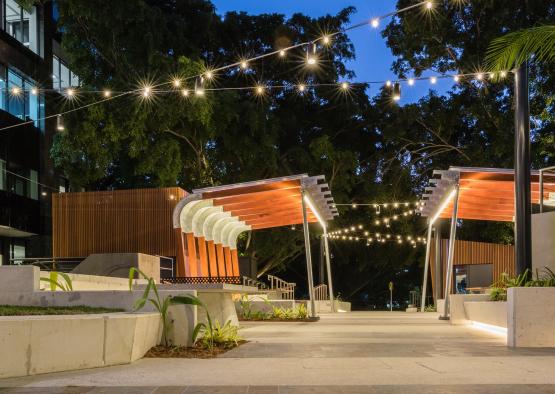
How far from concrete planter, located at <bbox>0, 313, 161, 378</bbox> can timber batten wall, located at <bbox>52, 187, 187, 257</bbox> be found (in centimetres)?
2163

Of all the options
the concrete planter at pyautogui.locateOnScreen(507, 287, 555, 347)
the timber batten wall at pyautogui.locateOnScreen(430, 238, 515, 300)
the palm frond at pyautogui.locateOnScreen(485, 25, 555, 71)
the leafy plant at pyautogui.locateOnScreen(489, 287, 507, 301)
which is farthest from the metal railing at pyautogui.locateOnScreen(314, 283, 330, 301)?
the palm frond at pyautogui.locateOnScreen(485, 25, 555, 71)

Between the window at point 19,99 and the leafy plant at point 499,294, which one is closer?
the leafy plant at point 499,294

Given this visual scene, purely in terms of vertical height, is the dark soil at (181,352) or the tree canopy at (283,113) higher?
the tree canopy at (283,113)

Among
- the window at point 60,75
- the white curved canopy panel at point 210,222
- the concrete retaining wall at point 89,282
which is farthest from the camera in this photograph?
the window at point 60,75

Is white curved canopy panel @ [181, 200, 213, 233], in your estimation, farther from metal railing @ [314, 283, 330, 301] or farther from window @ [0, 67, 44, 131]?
metal railing @ [314, 283, 330, 301]

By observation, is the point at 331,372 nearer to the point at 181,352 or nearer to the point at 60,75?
the point at 181,352

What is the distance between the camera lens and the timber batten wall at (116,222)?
30.1m

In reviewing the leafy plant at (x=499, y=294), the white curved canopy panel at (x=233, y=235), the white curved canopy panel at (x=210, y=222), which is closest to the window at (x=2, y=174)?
the white curved canopy panel at (x=233, y=235)

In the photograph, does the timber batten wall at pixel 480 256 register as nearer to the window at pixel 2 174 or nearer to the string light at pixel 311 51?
the window at pixel 2 174

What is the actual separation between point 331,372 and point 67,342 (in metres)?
2.69

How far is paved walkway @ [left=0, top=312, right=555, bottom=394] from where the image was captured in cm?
628

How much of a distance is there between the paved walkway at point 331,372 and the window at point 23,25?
94.7ft

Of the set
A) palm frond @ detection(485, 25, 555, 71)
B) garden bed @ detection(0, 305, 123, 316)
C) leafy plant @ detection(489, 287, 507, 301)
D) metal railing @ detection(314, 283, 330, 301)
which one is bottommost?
metal railing @ detection(314, 283, 330, 301)

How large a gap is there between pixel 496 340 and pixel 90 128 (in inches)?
916
